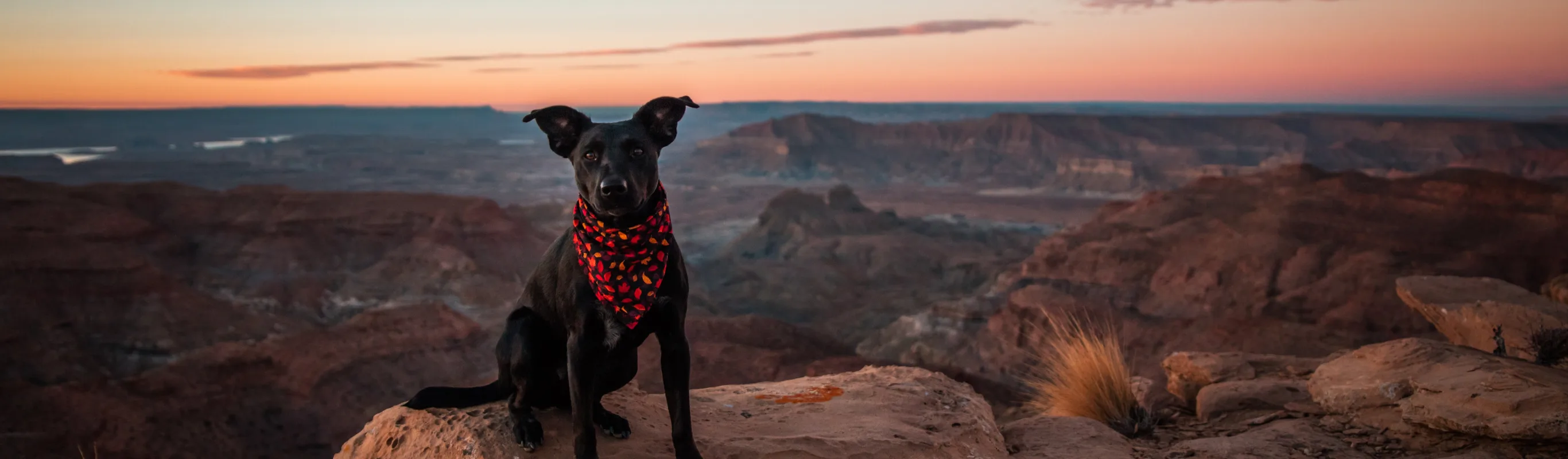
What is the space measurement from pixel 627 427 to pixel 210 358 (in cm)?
2013

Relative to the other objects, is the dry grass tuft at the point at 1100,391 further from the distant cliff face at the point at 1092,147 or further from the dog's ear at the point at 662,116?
the distant cliff face at the point at 1092,147

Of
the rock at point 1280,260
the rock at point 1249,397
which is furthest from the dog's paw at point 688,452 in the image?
the rock at point 1280,260

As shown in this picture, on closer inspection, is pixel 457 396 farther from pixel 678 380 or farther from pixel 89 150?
pixel 89 150

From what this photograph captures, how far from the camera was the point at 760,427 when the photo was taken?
536cm

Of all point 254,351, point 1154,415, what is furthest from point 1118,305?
point 254,351

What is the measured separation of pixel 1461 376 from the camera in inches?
242

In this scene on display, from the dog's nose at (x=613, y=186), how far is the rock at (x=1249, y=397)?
6133mm

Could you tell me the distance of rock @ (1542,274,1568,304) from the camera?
42.2ft

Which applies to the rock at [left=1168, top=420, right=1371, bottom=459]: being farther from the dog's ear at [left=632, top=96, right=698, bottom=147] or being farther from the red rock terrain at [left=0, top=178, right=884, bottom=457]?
the red rock terrain at [left=0, top=178, right=884, bottom=457]

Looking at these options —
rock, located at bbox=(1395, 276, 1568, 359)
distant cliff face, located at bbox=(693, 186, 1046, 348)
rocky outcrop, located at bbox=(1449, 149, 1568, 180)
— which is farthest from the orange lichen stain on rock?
rocky outcrop, located at bbox=(1449, 149, 1568, 180)

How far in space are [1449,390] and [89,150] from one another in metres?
130

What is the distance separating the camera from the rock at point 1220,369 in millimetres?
9047

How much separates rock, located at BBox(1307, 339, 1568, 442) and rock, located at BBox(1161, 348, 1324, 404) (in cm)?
155

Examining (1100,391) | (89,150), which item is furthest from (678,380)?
(89,150)
